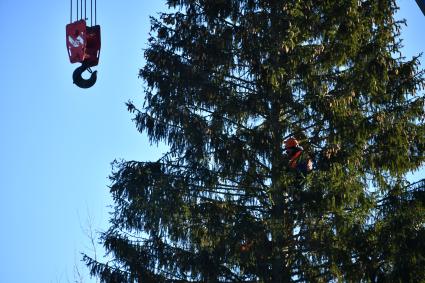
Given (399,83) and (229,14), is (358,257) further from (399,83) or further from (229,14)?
(229,14)

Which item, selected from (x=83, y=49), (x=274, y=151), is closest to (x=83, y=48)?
(x=83, y=49)

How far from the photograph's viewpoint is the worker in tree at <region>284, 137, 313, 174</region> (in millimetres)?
17042

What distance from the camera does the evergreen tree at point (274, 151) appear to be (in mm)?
16406

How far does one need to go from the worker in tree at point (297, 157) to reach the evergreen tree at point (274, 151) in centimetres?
18

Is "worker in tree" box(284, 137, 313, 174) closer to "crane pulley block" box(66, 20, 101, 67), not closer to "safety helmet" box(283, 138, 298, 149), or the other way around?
"safety helmet" box(283, 138, 298, 149)

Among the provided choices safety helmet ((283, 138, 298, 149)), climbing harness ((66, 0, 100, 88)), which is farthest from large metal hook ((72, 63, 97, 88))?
safety helmet ((283, 138, 298, 149))

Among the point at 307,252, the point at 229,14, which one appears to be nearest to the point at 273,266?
the point at 307,252

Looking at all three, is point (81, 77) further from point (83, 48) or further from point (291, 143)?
point (291, 143)

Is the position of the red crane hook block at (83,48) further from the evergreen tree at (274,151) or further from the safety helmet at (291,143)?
the safety helmet at (291,143)

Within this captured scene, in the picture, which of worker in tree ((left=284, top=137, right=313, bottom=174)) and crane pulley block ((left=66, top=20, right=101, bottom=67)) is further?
crane pulley block ((left=66, top=20, right=101, bottom=67))

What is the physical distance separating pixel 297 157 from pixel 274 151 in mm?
733

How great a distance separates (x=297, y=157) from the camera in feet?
56.3

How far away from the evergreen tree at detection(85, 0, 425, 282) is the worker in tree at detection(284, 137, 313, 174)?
7.2 inches

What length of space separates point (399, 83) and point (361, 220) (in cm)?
310
